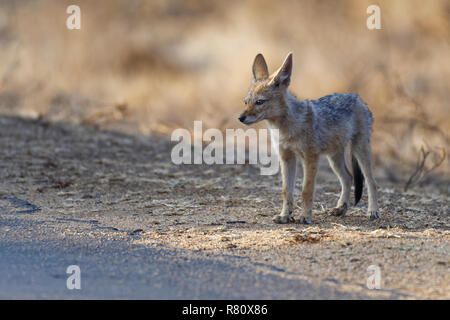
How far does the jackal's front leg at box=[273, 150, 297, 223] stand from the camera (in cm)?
647

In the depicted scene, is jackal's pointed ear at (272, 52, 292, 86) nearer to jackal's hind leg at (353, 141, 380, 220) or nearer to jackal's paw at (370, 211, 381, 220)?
jackal's hind leg at (353, 141, 380, 220)

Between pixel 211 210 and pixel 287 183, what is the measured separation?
0.93m

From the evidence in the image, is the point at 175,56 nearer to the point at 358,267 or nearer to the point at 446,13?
the point at 446,13

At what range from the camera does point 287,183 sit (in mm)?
6613

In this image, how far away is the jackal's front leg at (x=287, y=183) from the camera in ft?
21.2

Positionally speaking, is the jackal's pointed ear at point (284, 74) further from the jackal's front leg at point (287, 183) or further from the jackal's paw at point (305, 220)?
the jackal's paw at point (305, 220)

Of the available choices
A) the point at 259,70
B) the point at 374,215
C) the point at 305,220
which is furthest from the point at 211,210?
the point at 374,215

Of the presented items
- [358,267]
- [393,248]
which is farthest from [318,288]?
[393,248]

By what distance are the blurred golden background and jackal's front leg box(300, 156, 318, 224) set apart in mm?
5394

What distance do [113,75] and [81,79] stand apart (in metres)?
0.77

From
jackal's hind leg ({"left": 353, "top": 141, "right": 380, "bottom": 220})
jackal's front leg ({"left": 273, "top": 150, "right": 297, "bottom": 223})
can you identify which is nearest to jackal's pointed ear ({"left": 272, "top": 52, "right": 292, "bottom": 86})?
jackal's front leg ({"left": 273, "top": 150, "right": 297, "bottom": 223})

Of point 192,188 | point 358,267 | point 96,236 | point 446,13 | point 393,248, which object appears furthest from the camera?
point 446,13

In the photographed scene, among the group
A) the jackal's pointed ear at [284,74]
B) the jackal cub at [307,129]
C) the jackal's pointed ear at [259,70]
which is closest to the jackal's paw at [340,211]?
the jackal cub at [307,129]

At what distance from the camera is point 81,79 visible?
1502 cm
